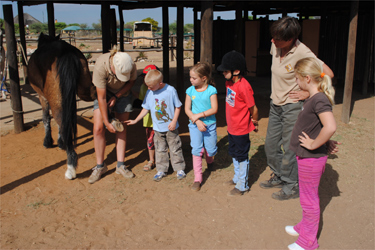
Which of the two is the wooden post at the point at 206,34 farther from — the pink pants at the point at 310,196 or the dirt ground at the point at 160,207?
the pink pants at the point at 310,196

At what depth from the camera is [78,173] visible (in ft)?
13.6

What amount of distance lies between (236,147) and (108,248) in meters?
1.60

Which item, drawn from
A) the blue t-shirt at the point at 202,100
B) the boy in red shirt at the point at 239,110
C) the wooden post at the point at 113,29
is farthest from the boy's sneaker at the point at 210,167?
the wooden post at the point at 113,29

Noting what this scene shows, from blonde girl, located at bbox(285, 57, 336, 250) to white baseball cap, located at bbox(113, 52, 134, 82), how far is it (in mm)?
1783

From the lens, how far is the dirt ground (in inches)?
110

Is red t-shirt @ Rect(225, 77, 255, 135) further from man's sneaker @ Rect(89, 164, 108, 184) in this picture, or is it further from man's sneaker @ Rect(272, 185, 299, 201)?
man's sneaker @ Rect(89, 164, 108, 184)

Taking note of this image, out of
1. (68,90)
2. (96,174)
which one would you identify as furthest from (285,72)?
(96,174)

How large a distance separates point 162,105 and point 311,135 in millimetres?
1743

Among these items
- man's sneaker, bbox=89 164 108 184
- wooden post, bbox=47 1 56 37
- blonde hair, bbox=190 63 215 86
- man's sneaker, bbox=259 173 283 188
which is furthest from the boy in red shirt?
wooden post, bbox=47 1 56 37

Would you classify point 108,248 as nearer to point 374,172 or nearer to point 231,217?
point 231,217

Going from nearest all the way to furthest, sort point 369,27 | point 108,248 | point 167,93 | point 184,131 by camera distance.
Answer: point 108,248 < point 167,93 < point 184,131 < point 369,27

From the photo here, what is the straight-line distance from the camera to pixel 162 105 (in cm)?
369

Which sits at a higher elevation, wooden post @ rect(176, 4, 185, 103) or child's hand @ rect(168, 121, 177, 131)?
wooden post @ rect(176, 4, 185, 103)

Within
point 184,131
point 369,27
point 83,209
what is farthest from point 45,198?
point 369,27
